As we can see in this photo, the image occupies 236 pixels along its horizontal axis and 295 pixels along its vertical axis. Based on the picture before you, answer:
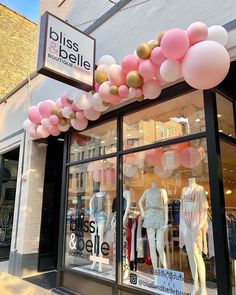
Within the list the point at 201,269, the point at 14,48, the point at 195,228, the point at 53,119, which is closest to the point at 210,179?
the point at 195,228

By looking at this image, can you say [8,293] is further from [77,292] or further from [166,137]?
[166,137]

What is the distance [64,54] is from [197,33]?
1.60 meters

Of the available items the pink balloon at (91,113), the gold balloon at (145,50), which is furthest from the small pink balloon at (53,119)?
the gold balloon at (145,50)

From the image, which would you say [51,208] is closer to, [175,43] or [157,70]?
[157,70]

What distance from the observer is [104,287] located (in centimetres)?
391

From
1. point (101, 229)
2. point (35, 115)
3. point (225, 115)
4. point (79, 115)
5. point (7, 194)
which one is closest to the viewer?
point (225, 115)

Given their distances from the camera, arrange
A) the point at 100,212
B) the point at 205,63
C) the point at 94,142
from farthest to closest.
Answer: the point at 94,142 < the point at 100,212 < the point at 205,63

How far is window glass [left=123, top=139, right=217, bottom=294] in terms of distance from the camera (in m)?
3.21

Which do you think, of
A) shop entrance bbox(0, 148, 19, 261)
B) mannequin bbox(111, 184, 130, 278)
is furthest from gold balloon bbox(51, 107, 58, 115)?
shop entrance bbox(0, 148, 19, 261)

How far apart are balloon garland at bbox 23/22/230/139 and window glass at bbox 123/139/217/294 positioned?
2.92 ft

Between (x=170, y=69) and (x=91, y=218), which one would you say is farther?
(x=91, y=218)

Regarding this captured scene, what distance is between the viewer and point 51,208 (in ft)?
20.3

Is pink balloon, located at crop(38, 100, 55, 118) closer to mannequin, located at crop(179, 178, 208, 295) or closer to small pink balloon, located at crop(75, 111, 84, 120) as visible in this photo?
small pink balloon, located at crop(75, 111, 84, 120)

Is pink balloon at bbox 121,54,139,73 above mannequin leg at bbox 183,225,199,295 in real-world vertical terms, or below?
above
